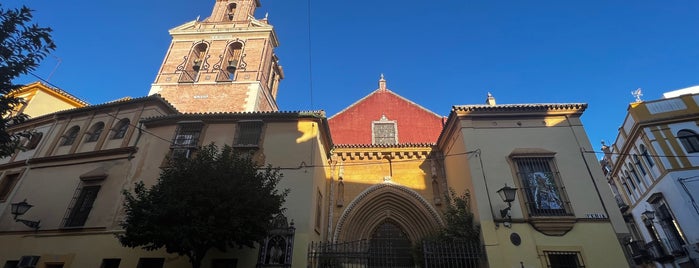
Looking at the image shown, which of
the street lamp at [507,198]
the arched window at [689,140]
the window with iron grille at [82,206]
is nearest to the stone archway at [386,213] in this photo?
the street lamp at [507,198]

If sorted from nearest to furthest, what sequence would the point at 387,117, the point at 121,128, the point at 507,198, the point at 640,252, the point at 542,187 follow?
the point at 507,198 → the point at 542,187 → the point at 121,128 → the point at 387,117 → the point at 640,252

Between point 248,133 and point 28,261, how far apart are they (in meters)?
7.73

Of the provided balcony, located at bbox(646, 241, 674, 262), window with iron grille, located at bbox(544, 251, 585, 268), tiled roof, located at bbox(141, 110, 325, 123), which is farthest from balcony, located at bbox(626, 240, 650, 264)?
tiled roof, located at bbox(141, 110, 325, 123)

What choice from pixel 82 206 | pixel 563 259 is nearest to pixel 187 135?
pixel 82 206

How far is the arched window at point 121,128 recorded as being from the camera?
507 inches

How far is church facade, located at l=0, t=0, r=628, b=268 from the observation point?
30.7 feet

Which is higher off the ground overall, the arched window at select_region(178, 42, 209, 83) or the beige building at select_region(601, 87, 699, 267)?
the arched window at select_region(178, 42, 209, 83)

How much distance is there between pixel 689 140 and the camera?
665 inches

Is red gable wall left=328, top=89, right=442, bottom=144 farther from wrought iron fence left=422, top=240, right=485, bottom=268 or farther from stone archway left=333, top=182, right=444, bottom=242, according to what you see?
wrought iron fence left=422, top=240, right=485, bottom=268

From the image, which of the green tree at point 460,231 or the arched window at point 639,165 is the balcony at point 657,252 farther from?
the green tree at point 460,231

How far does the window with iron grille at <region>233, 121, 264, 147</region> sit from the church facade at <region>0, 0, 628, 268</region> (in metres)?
0.04

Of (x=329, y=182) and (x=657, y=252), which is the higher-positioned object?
(x=329, y=182)

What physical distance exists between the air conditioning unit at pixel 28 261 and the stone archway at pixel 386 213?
31.7 feet

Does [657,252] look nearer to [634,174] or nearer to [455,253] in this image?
[634,174]
